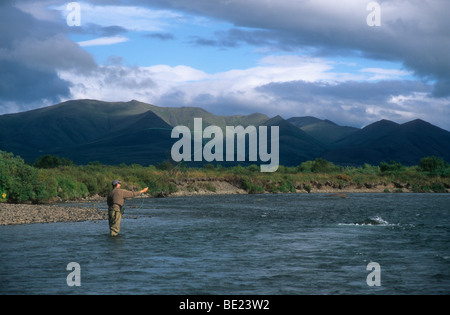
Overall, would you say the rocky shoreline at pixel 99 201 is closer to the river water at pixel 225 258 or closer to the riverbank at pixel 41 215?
the riverbank at pixel 41 215

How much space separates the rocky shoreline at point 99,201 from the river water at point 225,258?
276cm

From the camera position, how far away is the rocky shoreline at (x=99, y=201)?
35.7m

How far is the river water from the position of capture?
16719 mm

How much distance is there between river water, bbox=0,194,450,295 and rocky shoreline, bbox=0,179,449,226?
276cm

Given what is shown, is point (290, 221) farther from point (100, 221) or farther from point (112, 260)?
point (112, 260)

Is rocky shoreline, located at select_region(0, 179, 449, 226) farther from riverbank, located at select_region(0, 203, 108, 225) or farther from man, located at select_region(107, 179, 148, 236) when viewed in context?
man, located at select_region(107, 179, 148, 236)

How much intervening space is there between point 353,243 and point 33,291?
15620 millimetres

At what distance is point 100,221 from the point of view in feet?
118

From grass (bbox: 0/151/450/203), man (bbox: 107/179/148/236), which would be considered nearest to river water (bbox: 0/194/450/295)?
man (bbox: 107/179/148/236)

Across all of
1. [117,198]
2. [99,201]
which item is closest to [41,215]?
[117,198]

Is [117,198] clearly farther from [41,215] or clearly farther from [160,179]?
[160,179]

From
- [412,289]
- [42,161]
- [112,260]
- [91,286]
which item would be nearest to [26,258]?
[112,260]

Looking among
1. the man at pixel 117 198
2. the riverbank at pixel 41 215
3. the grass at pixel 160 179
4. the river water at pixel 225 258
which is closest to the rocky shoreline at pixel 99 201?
the riverbank at pixel 41 215
